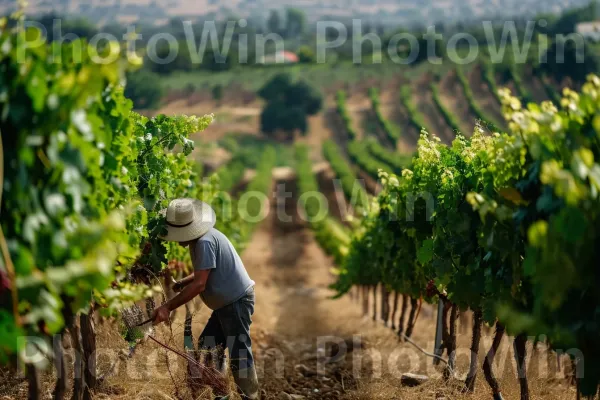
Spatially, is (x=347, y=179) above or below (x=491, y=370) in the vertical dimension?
above

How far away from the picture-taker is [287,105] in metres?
61.3

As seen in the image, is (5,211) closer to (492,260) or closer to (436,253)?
(492,260)

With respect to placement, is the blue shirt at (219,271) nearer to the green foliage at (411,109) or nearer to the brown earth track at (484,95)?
the green foliage at (411,109)

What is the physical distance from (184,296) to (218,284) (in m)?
0.34

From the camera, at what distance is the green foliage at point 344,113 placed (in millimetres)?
52594

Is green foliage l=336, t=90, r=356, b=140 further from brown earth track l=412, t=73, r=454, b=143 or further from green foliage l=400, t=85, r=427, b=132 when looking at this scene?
brown earth track l=412, t=73, r=454, b=143

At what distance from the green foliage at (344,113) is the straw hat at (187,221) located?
46603 mm

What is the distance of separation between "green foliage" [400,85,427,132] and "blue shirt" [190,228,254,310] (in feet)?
145

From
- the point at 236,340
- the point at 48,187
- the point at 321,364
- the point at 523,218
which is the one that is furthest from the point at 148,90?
the point at 48,187

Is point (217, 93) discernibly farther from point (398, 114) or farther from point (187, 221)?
point (187, 221)

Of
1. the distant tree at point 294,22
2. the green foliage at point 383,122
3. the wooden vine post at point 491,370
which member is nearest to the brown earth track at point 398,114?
the green foliage at point 383,122

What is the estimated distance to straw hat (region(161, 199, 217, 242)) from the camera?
534cm

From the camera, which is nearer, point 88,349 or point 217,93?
point 88,349

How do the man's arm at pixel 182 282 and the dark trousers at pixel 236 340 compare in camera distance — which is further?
the man's arm at pixel 182 282
